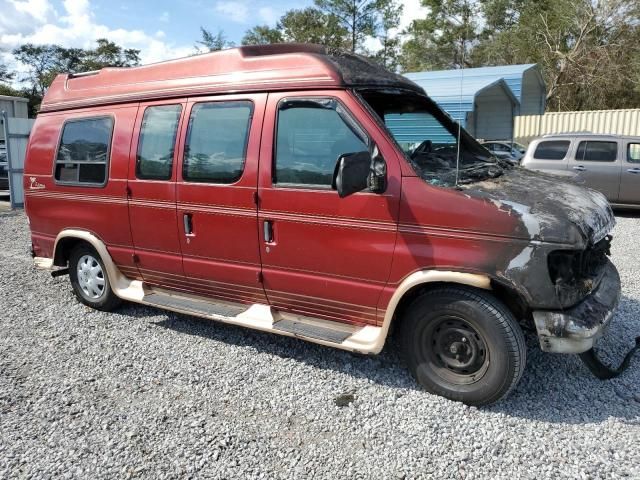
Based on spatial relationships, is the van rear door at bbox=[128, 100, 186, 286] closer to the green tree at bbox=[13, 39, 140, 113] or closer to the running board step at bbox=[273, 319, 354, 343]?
the running board step at bbox=[273, 319, 354, 343]

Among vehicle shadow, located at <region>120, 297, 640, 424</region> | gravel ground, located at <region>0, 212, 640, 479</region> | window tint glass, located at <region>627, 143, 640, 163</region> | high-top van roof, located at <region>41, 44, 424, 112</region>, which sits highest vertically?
high-top van roof, located at <region>41, 44, 424, 112</region>

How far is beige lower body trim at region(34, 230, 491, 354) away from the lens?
11.1 feet

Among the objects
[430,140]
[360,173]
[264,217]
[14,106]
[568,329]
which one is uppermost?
[14,106]

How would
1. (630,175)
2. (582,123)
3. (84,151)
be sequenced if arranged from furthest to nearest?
1. (582,123)
2. (630,175)
3. (84,151)

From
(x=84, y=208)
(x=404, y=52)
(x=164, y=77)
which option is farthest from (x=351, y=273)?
(x=404, y=52)

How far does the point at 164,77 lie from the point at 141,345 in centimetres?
234

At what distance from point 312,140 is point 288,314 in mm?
1377

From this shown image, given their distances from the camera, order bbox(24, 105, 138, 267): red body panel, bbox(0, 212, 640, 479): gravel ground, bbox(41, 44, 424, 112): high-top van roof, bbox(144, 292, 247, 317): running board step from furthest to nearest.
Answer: bbox(24, 105, 138, 267): red body panel < bbox(144, 292, 247, 317): running board step < bbox(41, 44, 424, 112): high-top van roof < bbox(0, 212, 640, 479): gravel ground

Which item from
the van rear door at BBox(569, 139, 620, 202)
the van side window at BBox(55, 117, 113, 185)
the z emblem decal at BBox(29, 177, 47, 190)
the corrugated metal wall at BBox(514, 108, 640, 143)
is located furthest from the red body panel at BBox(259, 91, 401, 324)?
the corrugated metal wall at BBox(514, 108, 640, 143)

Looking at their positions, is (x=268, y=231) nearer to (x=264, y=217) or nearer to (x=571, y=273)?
(x=264, y=217)

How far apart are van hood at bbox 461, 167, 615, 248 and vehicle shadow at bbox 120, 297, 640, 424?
1.09 m

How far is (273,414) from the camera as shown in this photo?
3.49 meters

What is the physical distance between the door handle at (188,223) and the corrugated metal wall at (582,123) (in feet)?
62.0

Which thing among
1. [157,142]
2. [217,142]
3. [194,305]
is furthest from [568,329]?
[157,142]
